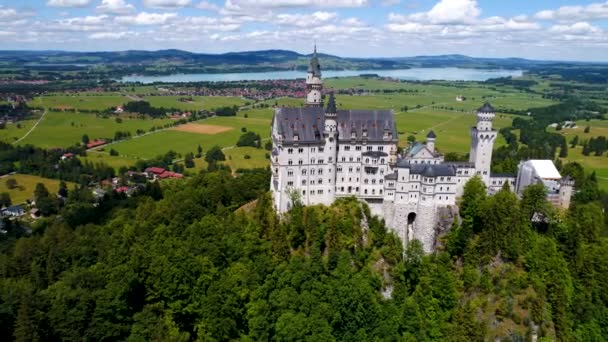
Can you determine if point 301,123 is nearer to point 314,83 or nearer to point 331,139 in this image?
point 331,139

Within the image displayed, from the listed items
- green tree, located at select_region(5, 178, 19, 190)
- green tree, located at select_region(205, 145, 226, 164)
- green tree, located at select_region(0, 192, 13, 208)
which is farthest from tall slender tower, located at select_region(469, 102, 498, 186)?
green tree, located at select_region(5, 178, 19, 190)

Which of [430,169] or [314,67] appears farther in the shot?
[314,67]

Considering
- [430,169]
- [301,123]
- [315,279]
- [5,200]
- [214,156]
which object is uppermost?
[301,123]

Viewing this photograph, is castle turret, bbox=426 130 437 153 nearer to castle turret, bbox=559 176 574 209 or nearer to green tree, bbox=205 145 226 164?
castle turret, bbox=559 176 574 209

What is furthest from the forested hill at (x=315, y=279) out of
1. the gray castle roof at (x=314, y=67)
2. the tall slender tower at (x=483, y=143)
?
the gray castle roof at (x=314, y=67)

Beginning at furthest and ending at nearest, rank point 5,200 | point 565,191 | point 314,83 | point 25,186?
point 25,186, point 5,200, point 314,83, point 565,191

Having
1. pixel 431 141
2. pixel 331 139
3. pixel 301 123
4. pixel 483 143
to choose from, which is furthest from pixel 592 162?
pixel 301 123

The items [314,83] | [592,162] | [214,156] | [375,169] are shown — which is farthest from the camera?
[214,156]

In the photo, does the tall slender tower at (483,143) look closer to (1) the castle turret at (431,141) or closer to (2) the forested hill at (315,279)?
(2) the forested hill at (315,279)
